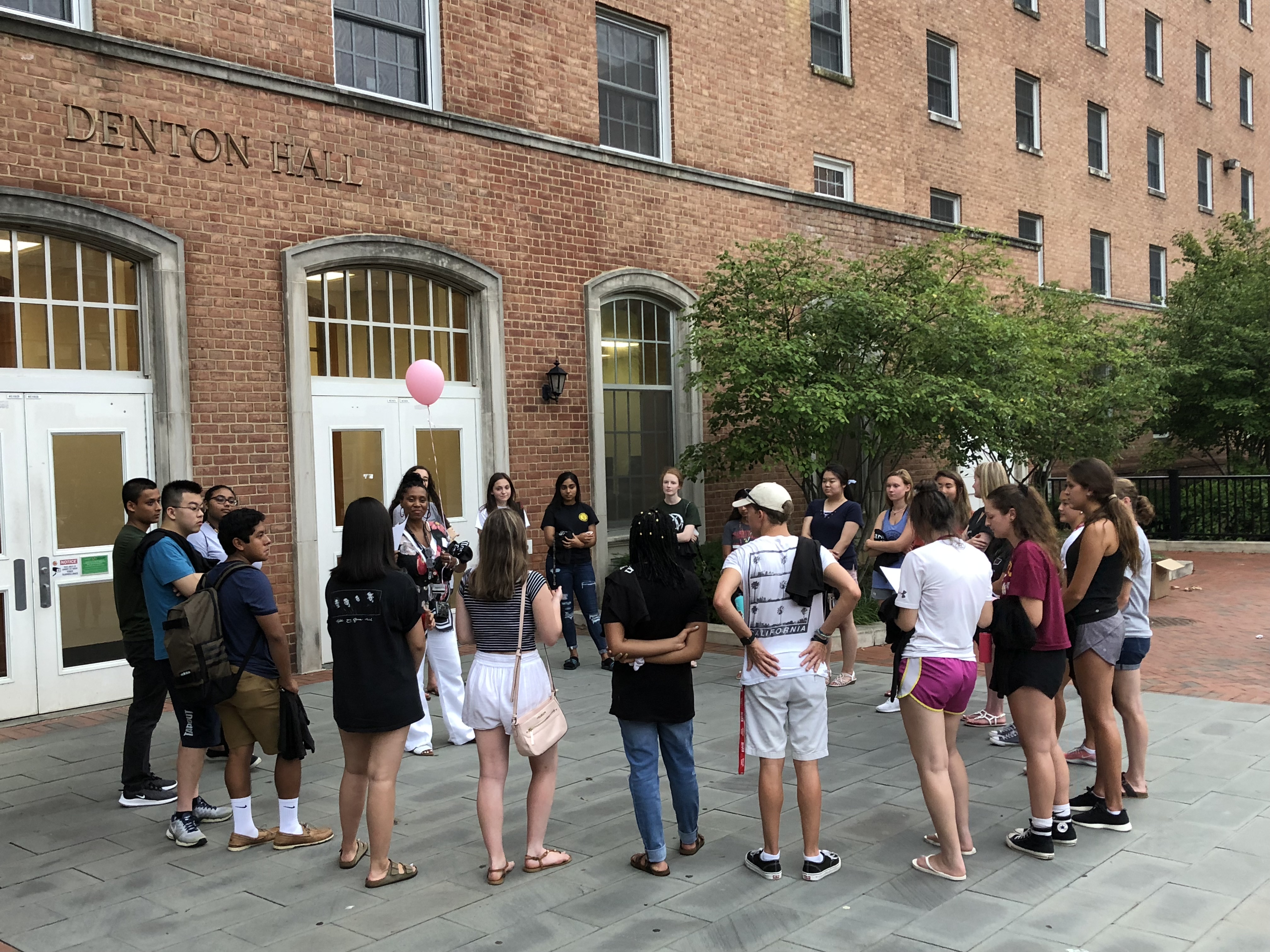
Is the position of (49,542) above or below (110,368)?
below

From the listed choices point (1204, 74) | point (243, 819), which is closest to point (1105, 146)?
point (1204, 74)

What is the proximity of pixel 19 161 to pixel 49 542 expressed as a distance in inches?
112

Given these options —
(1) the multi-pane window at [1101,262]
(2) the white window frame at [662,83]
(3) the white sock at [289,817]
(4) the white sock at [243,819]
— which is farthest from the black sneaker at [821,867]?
(1) the multi-pane window at [1101,262]

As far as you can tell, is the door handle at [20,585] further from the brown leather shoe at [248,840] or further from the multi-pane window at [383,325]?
the brown leather shoe at [248,840]

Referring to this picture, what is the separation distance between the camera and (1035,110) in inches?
895

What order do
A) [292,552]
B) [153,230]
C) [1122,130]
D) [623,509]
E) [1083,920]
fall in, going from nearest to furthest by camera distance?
[1083,920]
[153,230]
[292,552]
[623,509]
[1122,130]

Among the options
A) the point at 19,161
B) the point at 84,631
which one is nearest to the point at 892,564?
the point at 84,631

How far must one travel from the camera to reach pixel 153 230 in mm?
9000

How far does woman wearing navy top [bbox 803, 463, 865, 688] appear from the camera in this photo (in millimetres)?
8570

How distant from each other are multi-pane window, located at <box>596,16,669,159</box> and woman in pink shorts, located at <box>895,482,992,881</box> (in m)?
9.25

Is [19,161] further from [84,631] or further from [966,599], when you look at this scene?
[966,599]

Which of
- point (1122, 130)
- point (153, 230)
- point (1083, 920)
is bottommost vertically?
point (1083, 920)

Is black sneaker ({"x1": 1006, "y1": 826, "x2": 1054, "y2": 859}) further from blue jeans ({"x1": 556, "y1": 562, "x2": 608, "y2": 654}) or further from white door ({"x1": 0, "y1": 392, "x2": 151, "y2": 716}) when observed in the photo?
white door ({"x1": 0, "y1": 392, "x2": 151, "y2": 716})

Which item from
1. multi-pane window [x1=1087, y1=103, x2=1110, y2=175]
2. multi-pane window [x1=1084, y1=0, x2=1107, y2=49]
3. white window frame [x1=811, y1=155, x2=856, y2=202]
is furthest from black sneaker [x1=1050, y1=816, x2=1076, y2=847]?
multi-pane window [x1=1084, y1=0, x2=1107, y2=49]
